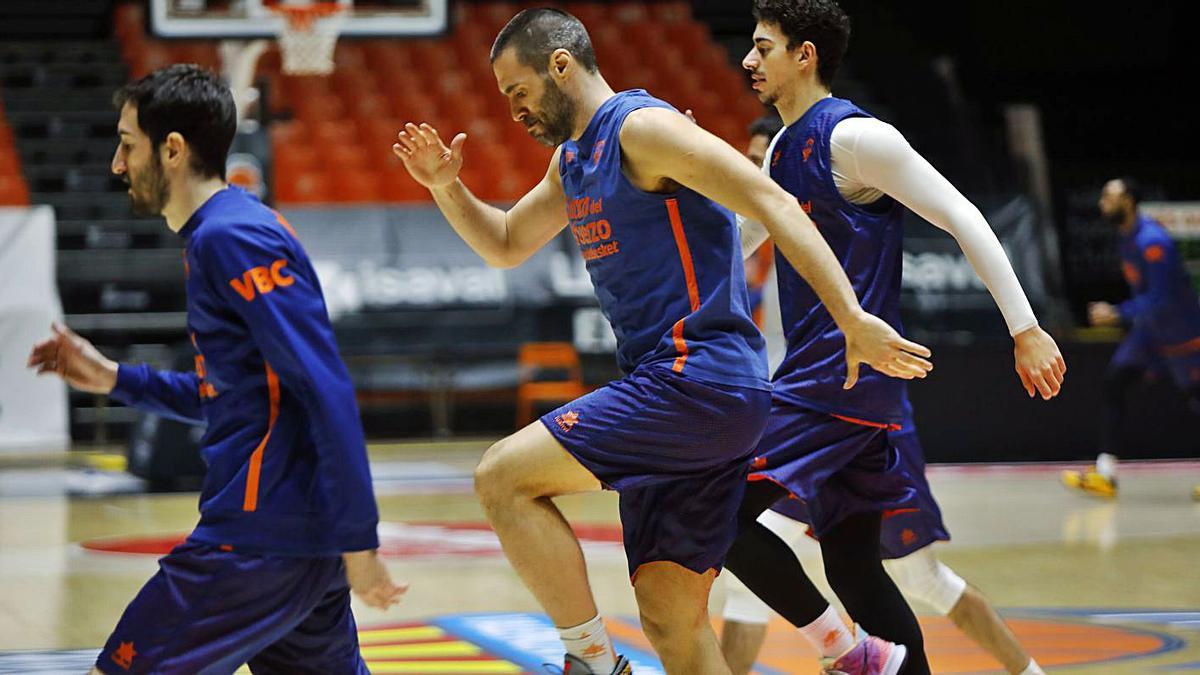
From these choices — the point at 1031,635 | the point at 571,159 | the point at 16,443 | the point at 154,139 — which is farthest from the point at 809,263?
the point at 16,443

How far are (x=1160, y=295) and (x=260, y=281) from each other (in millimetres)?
9054

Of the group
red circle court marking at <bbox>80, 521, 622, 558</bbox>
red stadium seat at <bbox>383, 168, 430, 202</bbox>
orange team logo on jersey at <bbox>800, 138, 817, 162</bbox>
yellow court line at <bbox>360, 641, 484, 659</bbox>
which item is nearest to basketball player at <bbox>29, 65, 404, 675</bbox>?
orange team logo on jersey at <bbox>800, 138, 817, 162</bbox>

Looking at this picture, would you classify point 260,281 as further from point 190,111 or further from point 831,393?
point 831,393

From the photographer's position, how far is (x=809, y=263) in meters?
3.30

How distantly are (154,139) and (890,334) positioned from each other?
1.62 meters

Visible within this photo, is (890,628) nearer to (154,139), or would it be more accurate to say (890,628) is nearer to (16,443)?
(154,139)

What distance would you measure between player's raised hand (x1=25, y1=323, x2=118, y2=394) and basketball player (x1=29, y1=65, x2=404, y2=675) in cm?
38

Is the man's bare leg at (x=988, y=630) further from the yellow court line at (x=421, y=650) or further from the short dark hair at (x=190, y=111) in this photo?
the short dark hair at (x=190, y=111)

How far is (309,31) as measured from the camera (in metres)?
13.0

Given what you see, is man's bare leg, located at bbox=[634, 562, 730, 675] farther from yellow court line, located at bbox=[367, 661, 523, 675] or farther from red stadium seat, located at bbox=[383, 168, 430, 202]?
red stadium seat, located at bbox=[383, 168, 430, 202]

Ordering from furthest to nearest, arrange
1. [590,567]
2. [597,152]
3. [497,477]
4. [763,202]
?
1. [590,567]
2. [597,152]
3. [497,477]
4. [763,202]

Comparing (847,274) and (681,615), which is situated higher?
(847,274)

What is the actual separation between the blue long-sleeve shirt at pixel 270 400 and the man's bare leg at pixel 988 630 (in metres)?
2.11

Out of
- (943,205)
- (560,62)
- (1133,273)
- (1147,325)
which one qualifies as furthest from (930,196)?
(1133,273)
